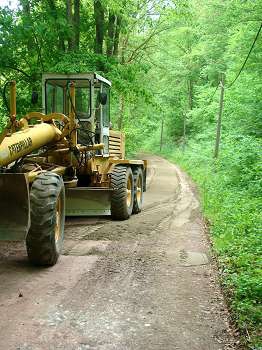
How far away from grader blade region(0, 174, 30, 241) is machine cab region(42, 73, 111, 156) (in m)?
3.65

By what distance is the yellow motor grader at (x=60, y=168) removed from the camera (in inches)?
226

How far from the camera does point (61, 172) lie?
814 centimetres

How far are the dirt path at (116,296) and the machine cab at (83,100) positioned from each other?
2.25 metres

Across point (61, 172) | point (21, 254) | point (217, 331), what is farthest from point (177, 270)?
point (61, 172)

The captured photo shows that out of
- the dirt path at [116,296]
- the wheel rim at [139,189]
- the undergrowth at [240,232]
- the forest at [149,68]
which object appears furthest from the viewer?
the wheel rim at [139,189]

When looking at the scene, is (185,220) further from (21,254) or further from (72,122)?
(21,254)

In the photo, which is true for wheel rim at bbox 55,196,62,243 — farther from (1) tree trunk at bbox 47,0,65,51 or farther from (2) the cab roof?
(1) tree trunk at bbox 47,0,65,51

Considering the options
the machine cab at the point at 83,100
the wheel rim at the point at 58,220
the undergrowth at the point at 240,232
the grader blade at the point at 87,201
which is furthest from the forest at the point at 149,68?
the wheel rim at the point at 58,220

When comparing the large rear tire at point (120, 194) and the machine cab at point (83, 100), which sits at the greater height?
the machine cab at point (83, 100)

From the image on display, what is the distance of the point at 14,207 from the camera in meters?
5.71

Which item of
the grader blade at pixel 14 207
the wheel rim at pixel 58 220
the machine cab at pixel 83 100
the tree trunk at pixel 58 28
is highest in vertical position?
the tree trunk at pixel 58 28

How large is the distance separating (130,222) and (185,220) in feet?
4.34

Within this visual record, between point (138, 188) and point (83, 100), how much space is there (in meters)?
3.09

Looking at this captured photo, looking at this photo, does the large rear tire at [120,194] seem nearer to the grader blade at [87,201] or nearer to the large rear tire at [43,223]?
the grader blade at [87,201]
